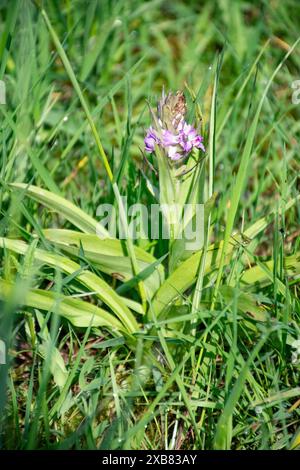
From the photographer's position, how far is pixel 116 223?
153cm

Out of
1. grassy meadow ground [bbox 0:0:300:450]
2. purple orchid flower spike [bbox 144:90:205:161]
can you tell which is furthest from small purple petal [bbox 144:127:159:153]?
grassy meadow ground [bbox 0:0:300:450]

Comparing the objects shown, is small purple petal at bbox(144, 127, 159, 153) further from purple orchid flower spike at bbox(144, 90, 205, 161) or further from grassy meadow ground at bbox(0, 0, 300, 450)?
grassy meadow ground at bbox(0, 0, 300, 450)

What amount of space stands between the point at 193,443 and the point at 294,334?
0.32m

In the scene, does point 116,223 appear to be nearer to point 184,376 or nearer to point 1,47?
point 184,376

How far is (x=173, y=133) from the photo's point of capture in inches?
52.4

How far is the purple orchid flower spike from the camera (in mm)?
1312

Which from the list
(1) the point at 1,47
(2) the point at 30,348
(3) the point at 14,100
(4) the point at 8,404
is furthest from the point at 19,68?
(4) the point at 8,404

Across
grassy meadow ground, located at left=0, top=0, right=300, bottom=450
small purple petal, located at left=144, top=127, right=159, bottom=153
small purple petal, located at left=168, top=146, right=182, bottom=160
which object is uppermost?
small purple petal, located at left=144, top=127, right=159, bottom=153

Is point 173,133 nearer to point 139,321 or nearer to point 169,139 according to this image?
point 169,139

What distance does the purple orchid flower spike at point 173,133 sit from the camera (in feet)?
4.30

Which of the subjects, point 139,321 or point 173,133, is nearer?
point 173,133

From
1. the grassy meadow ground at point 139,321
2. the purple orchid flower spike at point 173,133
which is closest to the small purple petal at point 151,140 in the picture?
the purple orchid flower spike at point 173,133

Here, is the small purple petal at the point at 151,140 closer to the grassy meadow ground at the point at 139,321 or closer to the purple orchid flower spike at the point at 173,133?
the purple orchid flower spike at the point at 173,133

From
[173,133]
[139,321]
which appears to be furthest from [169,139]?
[139,321]
